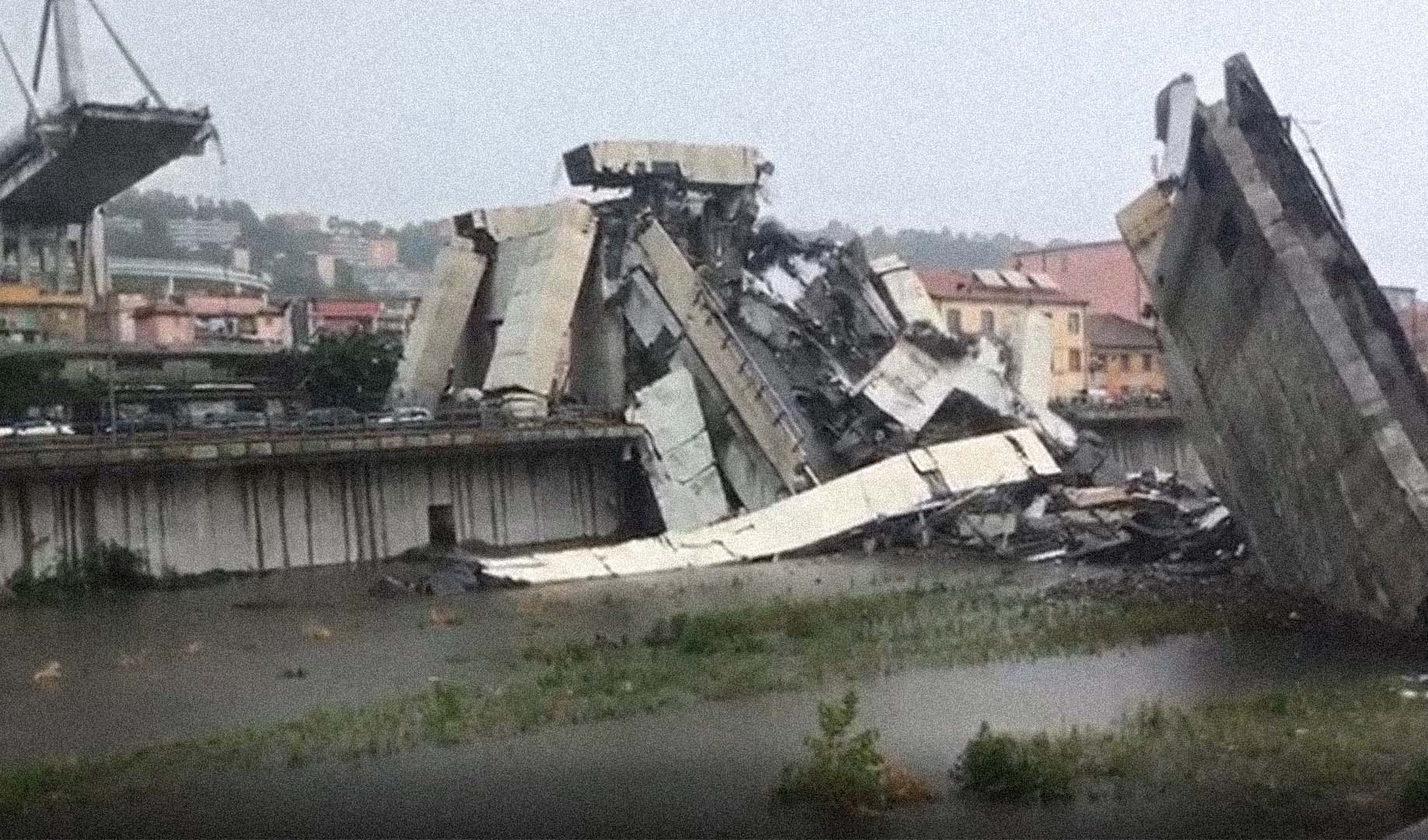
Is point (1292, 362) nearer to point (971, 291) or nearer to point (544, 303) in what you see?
point (544, 303)

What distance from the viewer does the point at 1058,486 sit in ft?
130

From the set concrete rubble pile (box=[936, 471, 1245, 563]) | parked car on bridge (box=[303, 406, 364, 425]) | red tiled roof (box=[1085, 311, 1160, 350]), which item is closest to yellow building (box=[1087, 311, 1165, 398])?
red tiled roof (box=[1085, 311, 1160, 350])

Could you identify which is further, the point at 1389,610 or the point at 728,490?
the point at 728,490

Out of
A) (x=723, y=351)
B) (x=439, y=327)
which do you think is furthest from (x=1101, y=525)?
(x=439, y=327)

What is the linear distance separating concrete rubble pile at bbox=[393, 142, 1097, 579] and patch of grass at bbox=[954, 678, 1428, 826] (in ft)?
66.8

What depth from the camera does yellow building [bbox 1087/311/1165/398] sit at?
83.4 meters

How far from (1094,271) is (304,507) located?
7092 centimetres

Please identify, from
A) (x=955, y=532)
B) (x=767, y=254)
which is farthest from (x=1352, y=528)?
(x=767, y=254)

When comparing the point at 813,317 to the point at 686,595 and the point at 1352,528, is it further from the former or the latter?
the point at 1352,528

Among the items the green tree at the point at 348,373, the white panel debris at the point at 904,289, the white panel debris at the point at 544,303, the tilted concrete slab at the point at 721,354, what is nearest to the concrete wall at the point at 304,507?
the white panel debris at the point at 544,303

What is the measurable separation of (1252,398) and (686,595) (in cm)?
1077

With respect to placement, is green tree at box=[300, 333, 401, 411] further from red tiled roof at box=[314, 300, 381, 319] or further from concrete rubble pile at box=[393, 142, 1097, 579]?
red tiled roof at box=[314, 300, 381, 319]

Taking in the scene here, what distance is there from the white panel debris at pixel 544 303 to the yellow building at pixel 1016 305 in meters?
33.3

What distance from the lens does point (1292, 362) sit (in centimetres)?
2131
